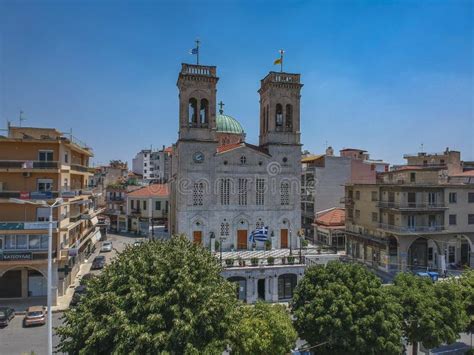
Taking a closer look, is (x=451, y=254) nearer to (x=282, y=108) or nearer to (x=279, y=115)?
(x=279, y=115)

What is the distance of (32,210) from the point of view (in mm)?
33812

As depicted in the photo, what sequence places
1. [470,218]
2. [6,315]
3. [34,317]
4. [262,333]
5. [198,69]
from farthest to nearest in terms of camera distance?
1. [198,69]
2. [470,218]
3. [6,315]
4. [34,317]
5. [262,333]

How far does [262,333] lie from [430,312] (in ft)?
36.7

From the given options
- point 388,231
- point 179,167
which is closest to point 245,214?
point 179,167

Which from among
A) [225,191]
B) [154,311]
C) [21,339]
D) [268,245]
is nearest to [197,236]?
[225,191]


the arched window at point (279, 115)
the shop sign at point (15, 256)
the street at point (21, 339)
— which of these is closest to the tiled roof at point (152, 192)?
the arched window at point (279, 115)

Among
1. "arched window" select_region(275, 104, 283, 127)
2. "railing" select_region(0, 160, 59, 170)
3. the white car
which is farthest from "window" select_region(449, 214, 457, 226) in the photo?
the white car

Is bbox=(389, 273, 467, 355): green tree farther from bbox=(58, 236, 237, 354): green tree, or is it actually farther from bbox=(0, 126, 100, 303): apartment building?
bbox=(0, 126, 100, 303): apartment building

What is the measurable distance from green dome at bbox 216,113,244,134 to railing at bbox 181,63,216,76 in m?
20.7

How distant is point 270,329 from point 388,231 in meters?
30.5

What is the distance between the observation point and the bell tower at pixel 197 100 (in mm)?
45938

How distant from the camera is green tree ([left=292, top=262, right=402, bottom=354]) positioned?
65.4 feet

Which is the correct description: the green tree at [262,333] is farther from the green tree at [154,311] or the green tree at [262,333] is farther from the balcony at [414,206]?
the balcony at [414,206]

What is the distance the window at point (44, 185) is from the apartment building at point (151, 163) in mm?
69842
